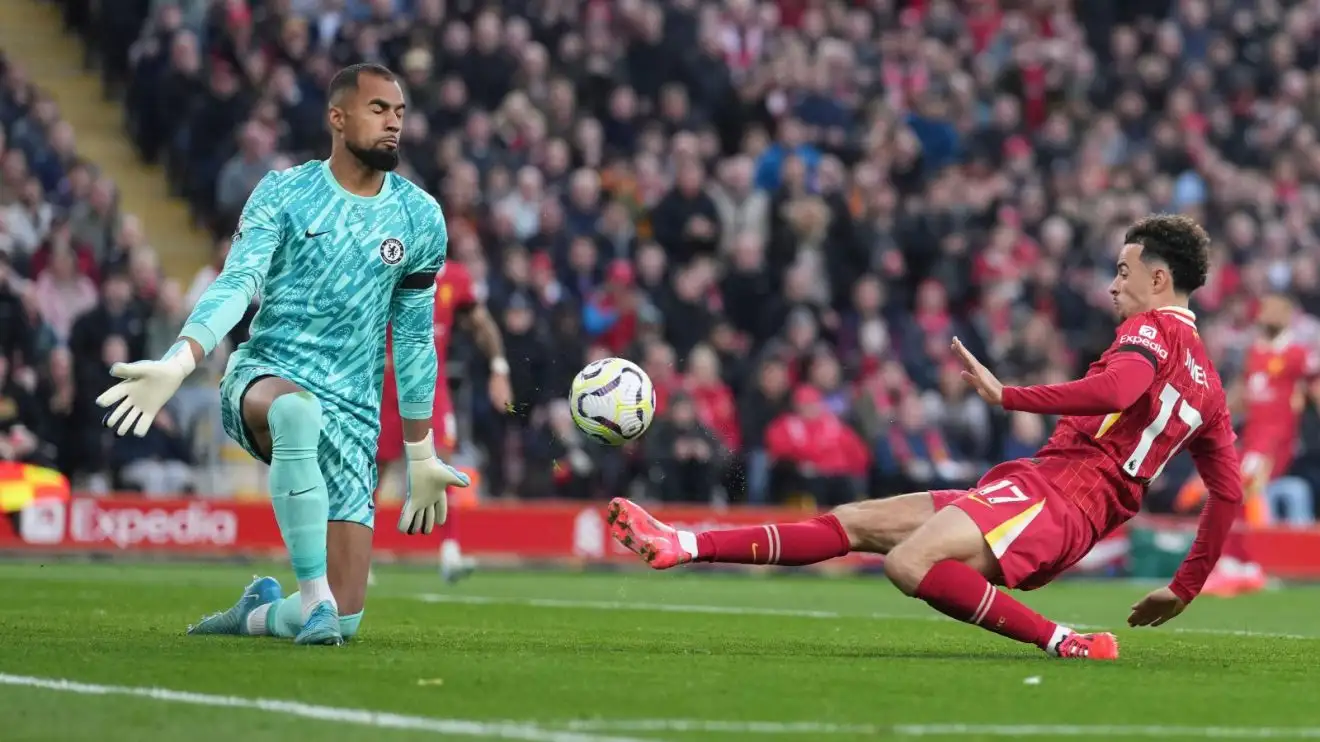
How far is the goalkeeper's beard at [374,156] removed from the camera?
879 centimetres

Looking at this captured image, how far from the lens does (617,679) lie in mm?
7379

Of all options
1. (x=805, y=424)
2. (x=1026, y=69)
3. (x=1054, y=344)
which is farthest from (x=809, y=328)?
(x=1026, y=69)

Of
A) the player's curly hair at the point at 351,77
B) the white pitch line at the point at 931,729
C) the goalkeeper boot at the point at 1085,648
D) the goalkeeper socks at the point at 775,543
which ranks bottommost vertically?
the white pitch line at the point at 931,729

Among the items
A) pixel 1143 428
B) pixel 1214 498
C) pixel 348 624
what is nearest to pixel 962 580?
pixel 1143 428

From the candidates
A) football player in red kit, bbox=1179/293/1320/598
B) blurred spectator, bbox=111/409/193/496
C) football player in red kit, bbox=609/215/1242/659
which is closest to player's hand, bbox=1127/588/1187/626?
football player in red kit, bbox=609/215/1242/659

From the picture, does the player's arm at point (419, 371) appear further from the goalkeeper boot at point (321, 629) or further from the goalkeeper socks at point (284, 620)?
the goalkeeper boot at point (321, 629)

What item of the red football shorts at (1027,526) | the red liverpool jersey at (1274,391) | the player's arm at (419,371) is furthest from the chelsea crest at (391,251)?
the red liverpool jersey at (1274,391)

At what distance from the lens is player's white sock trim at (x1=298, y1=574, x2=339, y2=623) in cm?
849

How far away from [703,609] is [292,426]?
4.54 meters

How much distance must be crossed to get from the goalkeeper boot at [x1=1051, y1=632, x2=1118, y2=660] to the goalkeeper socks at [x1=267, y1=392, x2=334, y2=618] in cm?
287

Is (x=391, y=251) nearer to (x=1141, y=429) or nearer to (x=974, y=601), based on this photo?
(x=974, y=601)

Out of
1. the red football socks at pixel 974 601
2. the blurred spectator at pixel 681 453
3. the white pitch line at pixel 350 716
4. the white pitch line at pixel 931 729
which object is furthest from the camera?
the blurred spectator at pixel 681 453

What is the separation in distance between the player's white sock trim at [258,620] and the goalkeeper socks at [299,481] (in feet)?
1.42

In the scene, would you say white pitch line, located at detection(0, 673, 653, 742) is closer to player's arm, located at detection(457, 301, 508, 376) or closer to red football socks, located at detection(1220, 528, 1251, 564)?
player's arm, located at detection(457, 301, 508, 376)
